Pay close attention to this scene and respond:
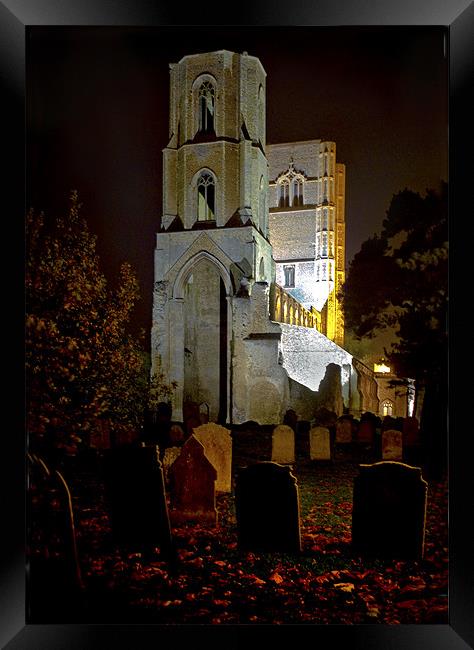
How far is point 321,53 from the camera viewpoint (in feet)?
11.7

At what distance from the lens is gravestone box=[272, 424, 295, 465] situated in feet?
11.7

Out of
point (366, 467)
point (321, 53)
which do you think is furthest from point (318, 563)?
point (321, 53)

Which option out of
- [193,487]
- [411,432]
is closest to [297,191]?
[411,432]

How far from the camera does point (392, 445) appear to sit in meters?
3.60

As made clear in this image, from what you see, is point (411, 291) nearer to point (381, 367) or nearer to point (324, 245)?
point (381, 367)

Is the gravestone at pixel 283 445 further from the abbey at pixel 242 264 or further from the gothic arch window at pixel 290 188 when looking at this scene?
the gothic arch window at pixel 290 188

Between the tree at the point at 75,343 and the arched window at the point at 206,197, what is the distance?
669 mm

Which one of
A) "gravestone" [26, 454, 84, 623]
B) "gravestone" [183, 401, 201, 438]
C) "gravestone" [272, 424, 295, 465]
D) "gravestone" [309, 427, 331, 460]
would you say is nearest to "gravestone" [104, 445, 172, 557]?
"gravestone" [183, 401, 201, 438]

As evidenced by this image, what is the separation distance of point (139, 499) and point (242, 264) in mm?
1753

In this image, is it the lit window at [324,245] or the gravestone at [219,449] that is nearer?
the gravestone at [219,449]

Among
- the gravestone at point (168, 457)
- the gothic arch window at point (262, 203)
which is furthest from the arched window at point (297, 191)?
the gravestone at point (168, 457)

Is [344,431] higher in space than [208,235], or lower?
lower
